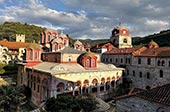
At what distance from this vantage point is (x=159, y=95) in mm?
10914

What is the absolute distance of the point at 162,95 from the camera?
35.6ft

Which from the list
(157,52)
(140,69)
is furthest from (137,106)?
(140,69)

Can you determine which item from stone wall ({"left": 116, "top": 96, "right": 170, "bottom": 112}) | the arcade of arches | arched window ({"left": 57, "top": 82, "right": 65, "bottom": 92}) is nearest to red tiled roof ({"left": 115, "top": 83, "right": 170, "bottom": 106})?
stone wall ({"left": 116, "top": 96, "right": 170, "bottom": 112})

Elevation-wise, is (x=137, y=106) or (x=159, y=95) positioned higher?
(x=159, y=95)

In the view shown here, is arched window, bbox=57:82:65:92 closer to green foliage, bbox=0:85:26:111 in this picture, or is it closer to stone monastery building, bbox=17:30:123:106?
stone monastery building, bbox=17:30:123:106

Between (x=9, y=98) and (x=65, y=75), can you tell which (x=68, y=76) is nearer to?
(x=65, y=75)

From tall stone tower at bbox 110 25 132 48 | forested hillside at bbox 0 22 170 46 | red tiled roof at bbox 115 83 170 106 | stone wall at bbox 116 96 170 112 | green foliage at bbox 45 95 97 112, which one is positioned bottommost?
green foliage at bbox 45 95 97 112

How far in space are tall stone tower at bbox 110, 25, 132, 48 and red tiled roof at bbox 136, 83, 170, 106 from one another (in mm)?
37997

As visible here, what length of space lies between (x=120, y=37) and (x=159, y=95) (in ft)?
127

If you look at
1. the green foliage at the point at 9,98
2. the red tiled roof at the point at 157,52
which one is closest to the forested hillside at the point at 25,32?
the red tiled roof at the point at 157,52

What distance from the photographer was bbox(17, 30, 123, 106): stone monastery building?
24.8 metres

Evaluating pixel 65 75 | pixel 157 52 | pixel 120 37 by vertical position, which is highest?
pixel 120 37

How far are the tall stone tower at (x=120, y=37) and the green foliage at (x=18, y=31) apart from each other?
40.0 m

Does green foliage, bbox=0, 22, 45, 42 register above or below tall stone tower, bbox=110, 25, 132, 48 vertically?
above
